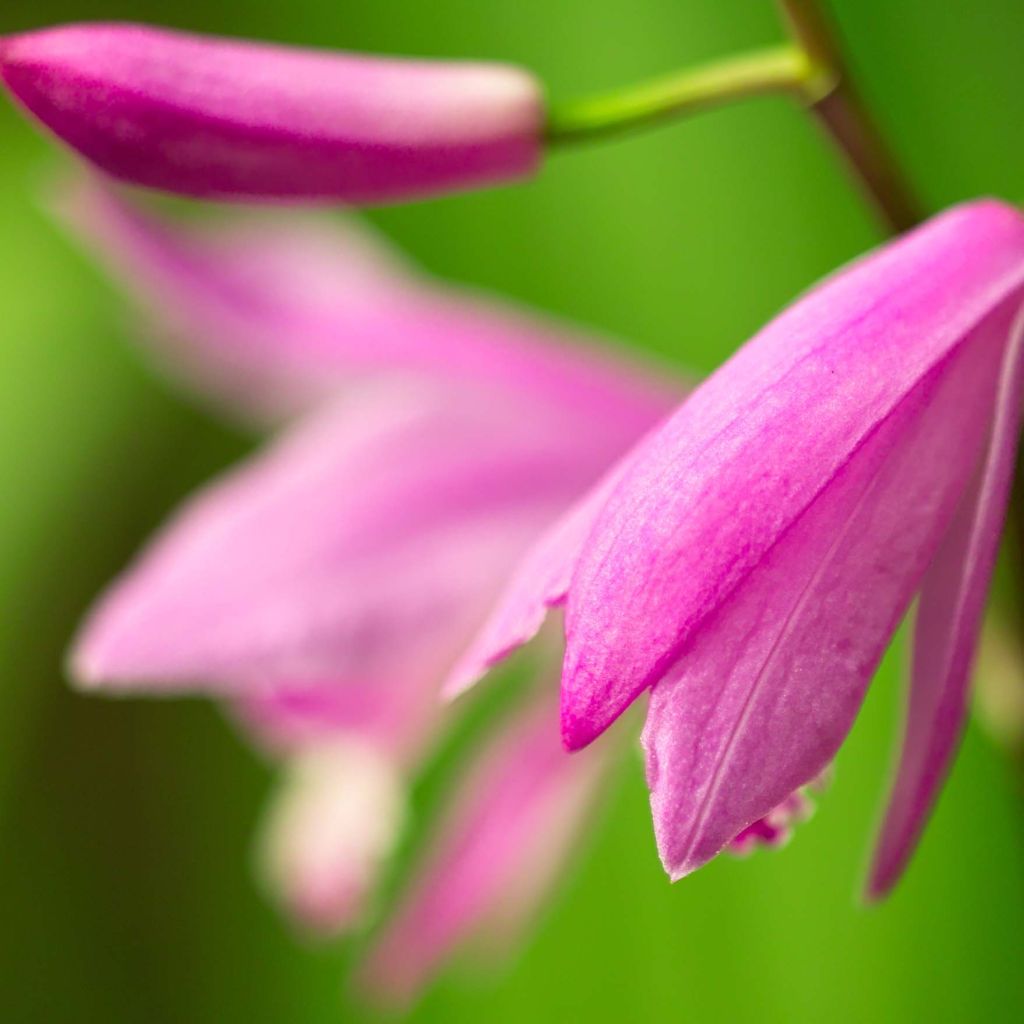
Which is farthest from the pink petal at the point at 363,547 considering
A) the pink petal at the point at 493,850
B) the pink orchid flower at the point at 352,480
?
the pink petal at the point at 493,850

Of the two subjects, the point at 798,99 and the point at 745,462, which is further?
the point at 798,99

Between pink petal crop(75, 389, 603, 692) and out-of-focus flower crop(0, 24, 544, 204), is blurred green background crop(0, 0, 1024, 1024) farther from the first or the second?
out-of-focus flower crop(0, 24, 544, 204)

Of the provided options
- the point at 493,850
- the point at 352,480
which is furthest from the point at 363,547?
the point at 493,850

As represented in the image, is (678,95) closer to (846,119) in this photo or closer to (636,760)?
(846,119)

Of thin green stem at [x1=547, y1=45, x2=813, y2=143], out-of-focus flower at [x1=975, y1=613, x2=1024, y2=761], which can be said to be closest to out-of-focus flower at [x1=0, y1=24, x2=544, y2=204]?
thin green stem at [x1=547, y1=45, x2=813, y2=143]

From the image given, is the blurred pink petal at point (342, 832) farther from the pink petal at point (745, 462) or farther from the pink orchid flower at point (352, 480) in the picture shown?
the pink petal at point (745, 462)

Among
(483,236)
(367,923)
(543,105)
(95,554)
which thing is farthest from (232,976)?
(543,105)

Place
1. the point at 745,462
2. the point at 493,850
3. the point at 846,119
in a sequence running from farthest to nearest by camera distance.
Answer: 1. the point at 493,850
2. the point at 846,119
3. the point at 745,462

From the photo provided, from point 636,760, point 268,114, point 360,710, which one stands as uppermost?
point 268,114
